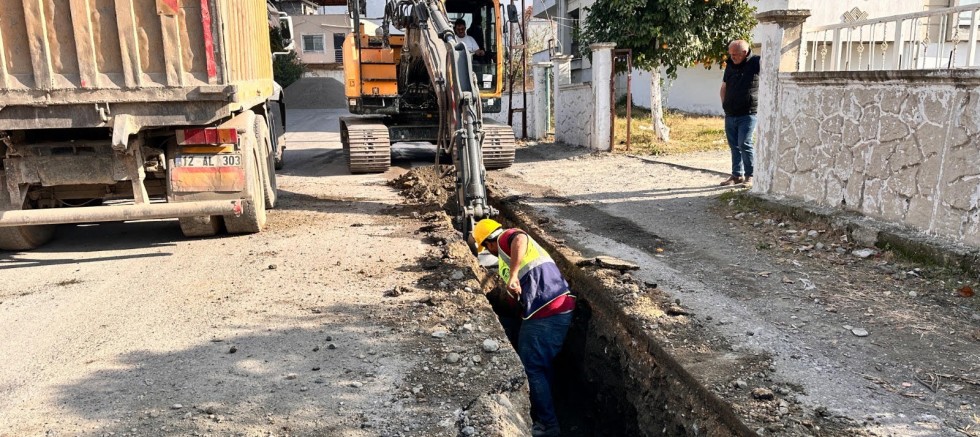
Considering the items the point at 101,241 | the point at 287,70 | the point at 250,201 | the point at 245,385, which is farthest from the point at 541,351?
the point at 287,70

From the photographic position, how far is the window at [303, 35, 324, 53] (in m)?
44.3

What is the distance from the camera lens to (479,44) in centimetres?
1229

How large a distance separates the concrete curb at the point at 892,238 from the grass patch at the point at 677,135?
20.1 ft

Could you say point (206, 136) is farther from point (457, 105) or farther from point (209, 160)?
point (457, 105)

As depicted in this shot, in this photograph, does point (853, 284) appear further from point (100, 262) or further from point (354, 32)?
point (354, 32)

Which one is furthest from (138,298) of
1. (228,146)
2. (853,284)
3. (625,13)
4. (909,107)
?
(625,13)

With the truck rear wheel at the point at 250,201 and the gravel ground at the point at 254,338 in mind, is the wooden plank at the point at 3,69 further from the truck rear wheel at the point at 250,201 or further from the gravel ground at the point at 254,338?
the truck rear wheel at the point at 250,201

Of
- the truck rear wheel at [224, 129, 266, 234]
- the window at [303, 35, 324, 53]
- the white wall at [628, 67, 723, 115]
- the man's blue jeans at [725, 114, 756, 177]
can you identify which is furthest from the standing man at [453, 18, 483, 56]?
→ the window at [303, 35, 324, 53]

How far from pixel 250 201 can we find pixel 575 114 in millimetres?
9410

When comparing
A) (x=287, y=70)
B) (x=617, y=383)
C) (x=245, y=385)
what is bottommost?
(x=617, y=383)

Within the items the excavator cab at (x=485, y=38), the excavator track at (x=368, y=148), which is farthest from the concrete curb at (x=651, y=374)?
the excavator cab at (x=485, y=38)

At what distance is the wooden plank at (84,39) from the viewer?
5520mm

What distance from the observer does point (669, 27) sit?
13195 mm

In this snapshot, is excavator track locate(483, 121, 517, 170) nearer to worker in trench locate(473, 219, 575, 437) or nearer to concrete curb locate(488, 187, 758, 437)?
concrete curb locate(488, 187, 758, 437)
